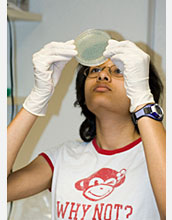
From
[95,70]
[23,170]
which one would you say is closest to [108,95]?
[95,70]

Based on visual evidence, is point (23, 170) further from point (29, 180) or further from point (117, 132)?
point (117, 132)

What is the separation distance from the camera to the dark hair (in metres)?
1.26

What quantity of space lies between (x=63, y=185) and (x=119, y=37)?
816 mm

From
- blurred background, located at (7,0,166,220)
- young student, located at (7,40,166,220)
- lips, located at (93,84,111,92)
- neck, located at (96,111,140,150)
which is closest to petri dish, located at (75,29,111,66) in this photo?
young student, located at (7,40,166,220)

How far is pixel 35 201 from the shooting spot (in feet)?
5.73

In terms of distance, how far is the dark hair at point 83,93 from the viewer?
4.14 ft

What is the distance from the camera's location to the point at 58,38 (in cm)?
178

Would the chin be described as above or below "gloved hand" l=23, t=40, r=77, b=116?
below

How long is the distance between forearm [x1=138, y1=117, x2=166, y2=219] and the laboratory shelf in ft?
3.30

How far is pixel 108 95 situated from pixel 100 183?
30cm

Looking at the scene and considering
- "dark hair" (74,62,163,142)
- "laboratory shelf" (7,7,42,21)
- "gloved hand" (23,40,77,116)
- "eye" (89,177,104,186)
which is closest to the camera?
"gloved hand" (23,40,77,116)

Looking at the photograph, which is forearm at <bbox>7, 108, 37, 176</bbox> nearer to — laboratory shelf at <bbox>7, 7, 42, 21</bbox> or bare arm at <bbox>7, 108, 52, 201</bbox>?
bare arm at <bbox>7, 108, 52, 201</bbox>

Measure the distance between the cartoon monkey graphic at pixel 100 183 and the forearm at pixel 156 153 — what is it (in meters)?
0.24
